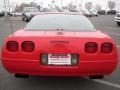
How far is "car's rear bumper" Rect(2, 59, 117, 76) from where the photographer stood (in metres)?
5.91

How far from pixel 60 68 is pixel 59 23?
159 cm

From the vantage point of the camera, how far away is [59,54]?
5906mm

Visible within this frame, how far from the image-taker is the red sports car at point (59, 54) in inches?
233

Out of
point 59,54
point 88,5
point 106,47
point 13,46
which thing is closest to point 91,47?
point 106,47

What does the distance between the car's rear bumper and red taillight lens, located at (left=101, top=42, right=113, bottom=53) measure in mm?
191

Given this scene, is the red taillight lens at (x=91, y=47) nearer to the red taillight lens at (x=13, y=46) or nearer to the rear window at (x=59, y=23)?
the rear window at (x=59, y=23)

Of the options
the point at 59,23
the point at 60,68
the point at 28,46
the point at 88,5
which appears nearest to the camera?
→ the point at 60,68

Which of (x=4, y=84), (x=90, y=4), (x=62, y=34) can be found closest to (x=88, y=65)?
(x=62, y=34)

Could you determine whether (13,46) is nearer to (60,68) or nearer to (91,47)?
(60,68)

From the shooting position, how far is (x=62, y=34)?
6297 millimetres

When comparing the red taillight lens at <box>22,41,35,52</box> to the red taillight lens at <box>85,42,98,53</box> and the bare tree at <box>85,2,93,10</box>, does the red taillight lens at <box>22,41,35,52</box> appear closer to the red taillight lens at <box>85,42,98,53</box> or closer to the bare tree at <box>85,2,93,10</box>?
the red taillight lens at <box>85,42,98,53</box>

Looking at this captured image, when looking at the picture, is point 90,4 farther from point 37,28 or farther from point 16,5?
point 37,28

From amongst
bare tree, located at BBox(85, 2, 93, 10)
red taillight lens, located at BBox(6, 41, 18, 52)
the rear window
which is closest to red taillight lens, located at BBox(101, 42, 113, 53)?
the rear window

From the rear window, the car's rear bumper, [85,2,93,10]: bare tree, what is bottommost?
[85,2,93,10]: bare tree
